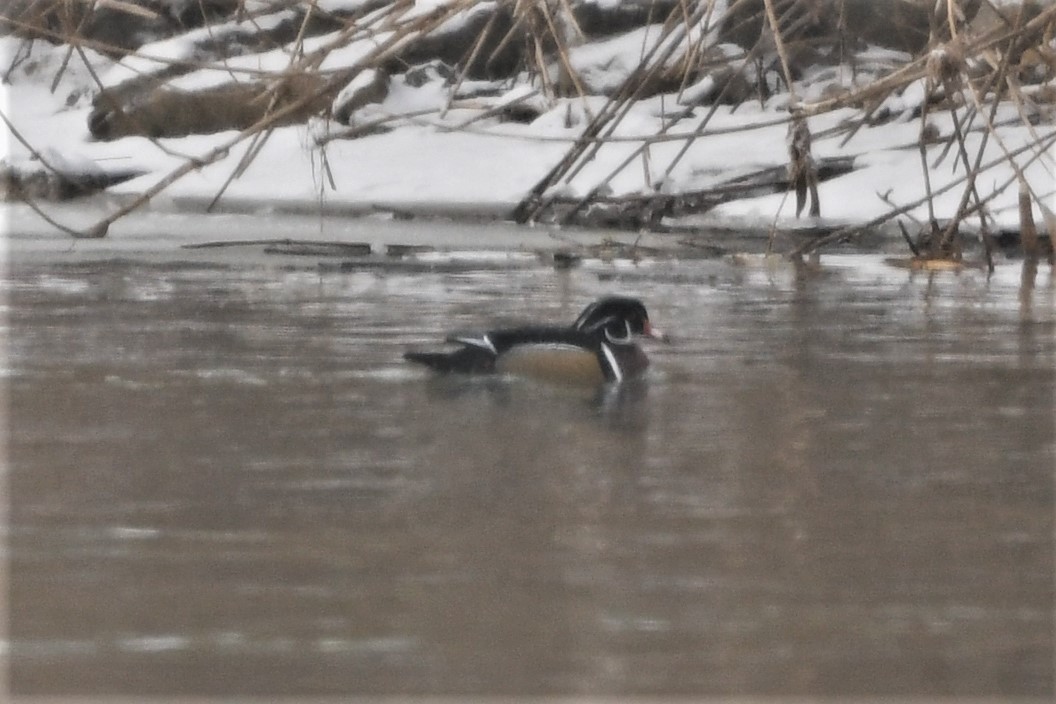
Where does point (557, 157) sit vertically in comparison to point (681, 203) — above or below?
above

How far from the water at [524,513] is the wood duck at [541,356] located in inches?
3.3

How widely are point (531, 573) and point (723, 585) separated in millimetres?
362

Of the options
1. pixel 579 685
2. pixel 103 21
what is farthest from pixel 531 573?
pixel 103 21

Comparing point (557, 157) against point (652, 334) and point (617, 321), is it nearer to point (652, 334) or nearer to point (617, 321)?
point (652, 334)

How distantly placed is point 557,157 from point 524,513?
9619 millimetres

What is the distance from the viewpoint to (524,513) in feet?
14.6

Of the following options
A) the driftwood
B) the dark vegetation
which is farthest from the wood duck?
the driftwood

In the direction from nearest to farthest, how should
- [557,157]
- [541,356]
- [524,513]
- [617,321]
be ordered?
[524,513] → [541,356] → [617,321] → [557,157]

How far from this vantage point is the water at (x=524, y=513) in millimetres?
3367

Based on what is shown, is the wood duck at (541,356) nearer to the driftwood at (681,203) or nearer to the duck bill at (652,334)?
the duck bill at (652,334)

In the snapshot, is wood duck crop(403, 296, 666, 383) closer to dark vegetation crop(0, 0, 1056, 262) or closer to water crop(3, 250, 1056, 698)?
water crop(3, 250, 1056, 698)

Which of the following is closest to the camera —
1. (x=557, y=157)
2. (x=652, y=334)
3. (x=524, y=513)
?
(x=524, y=513)

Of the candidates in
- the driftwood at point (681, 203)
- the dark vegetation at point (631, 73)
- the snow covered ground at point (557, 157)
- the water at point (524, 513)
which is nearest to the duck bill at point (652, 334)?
the water at point (524, 513)

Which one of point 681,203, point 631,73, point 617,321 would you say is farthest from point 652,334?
point 681,203
